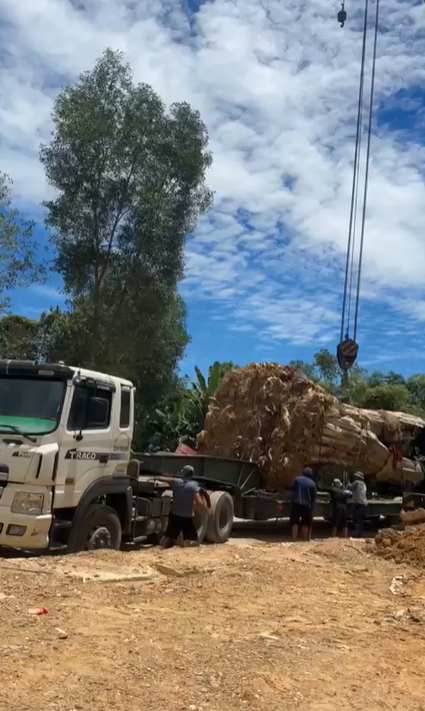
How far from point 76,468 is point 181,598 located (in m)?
2.92

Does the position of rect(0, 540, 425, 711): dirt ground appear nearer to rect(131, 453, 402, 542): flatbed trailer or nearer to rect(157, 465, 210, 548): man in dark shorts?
rect(157, 465, 210, 548): man in dark shorts

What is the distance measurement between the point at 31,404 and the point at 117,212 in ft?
51.8

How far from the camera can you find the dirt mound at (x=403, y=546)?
9.53 meters

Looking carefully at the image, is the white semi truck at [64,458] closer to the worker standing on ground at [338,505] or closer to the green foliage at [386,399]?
the worker standing on ground at [338,505]

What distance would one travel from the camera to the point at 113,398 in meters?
10.0

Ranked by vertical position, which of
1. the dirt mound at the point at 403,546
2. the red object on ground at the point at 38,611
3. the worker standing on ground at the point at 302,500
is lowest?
the red object on ground at the point at 38,611

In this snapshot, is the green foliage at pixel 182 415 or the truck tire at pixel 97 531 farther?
the green foliage at pixel 182 415

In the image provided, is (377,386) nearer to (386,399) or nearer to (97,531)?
(386,399)

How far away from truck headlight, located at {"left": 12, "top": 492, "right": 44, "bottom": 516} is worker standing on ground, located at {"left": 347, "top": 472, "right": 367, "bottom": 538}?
8.53 m

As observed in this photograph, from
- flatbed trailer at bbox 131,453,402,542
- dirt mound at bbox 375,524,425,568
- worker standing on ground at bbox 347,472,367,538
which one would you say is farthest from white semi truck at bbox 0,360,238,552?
worker standing on ground at bbox 347,472,367,538

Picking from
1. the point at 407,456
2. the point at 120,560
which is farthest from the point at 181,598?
the point at 407,456

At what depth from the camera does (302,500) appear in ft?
44.2

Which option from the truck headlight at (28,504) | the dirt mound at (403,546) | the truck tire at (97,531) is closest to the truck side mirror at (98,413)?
the truck tire at (97,531)

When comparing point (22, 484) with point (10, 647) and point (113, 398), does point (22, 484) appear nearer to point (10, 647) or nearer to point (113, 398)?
point (113, 398)
